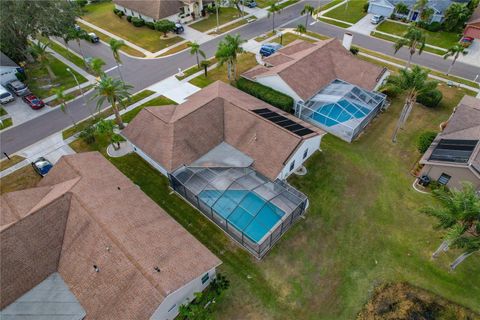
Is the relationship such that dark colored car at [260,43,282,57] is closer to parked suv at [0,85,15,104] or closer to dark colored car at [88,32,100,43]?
dark colored car at [88,32,100,43]

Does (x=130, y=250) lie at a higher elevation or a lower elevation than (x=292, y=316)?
higher

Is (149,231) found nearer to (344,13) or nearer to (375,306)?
(375,306)

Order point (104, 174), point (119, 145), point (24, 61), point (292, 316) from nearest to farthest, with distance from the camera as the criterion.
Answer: point (292, 316) < point (104, 174) < point (119, 145) < point (24, 61)

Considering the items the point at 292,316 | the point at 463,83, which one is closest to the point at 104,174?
the point at 292,316

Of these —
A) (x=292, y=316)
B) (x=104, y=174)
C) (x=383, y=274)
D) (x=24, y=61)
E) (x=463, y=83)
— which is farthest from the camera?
(x=24, y=61)

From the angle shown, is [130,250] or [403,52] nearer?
[130,250]

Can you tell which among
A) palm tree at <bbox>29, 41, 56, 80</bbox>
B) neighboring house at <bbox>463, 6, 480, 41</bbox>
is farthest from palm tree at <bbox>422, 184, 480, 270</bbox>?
palm tree at <bbox>29, 41, 56, 80</bbox>

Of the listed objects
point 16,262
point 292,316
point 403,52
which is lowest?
point 292,316

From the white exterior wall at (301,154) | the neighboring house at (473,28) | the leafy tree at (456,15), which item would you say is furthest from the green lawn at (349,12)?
the white exterior wall at (301,154)
